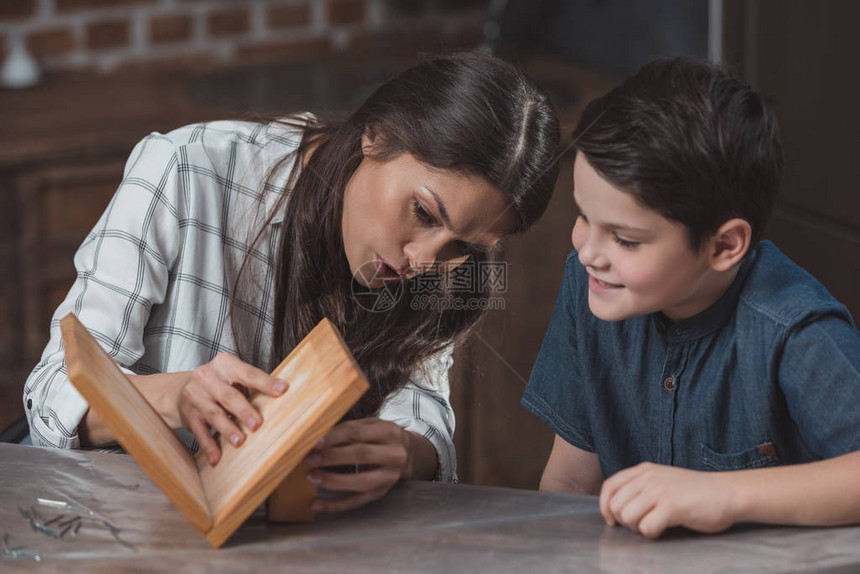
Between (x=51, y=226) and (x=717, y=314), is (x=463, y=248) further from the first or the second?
(x=51, y=226)

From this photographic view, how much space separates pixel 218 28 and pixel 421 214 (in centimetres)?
139

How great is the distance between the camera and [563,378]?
0.96m

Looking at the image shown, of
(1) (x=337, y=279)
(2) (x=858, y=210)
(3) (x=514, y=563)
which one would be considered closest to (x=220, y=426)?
(3) (x=514, y=563)

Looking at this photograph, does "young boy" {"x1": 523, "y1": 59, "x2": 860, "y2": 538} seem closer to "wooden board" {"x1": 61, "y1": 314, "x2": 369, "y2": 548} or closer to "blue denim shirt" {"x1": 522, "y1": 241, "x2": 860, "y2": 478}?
"blue denim shirt" {"x1": 522, "y1": 241, "x2": 860, "y2": 478}

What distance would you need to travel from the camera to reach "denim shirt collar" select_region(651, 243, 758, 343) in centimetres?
83

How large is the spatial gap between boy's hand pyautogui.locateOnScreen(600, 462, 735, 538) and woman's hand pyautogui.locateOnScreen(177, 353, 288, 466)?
24cm

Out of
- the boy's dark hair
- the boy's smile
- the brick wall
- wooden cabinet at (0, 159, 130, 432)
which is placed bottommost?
wooden cabinet at (0, 159, 130, 432)

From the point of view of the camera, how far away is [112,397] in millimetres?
638

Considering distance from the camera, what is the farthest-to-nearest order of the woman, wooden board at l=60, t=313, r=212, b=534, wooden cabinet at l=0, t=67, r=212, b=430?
1. wooden cabinet at l=0, t=67, r=212, b=430
2. the woman
3. wooden board at l=60, t=313, r=212, b=534

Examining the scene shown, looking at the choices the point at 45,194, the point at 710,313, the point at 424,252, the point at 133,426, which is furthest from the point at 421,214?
the point at 45,194

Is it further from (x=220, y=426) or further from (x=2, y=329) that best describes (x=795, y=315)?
(x=2, y=329)

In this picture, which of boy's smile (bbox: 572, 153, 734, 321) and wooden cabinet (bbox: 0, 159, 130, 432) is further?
wooden cabinet (bbox: 0, 159, 130, 432)

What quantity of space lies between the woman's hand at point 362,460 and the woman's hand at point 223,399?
0.05 metres

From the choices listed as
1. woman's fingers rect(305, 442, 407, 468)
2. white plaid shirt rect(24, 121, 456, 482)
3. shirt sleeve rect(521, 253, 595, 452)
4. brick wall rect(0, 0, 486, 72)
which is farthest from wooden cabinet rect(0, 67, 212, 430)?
woman's fingers rect(305, 442, 407, 468)
